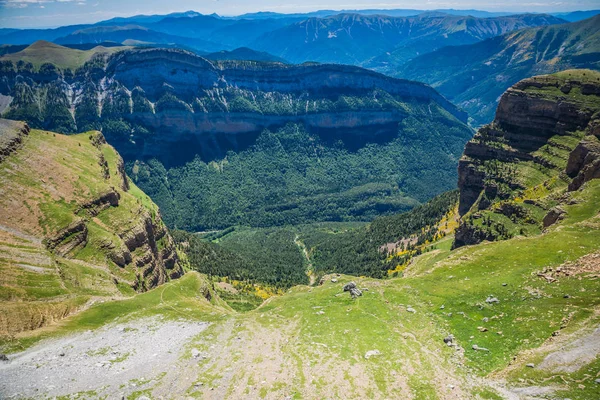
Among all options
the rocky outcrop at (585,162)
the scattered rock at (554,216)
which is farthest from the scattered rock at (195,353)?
the rocky outcrop at (585,162)

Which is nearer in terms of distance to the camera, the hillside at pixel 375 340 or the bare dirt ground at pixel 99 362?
the hillside at pixel 375 340

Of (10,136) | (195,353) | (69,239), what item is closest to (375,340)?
(195,353)

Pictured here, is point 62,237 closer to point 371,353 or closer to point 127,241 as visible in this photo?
point 127,241

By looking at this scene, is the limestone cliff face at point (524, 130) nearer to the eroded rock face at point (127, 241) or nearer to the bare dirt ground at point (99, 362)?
the eroded rock face at point (127, 241)

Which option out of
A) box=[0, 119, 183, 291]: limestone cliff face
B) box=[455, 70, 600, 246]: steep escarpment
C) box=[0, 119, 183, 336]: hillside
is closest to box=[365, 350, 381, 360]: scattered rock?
box=[0, 119, 183, 336]: hillside

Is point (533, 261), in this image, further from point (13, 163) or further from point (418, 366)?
point (13, 163)

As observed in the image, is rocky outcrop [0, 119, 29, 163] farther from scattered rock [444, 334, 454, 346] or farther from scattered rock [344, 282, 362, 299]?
scattered rock [444, 334, 454, 346]
